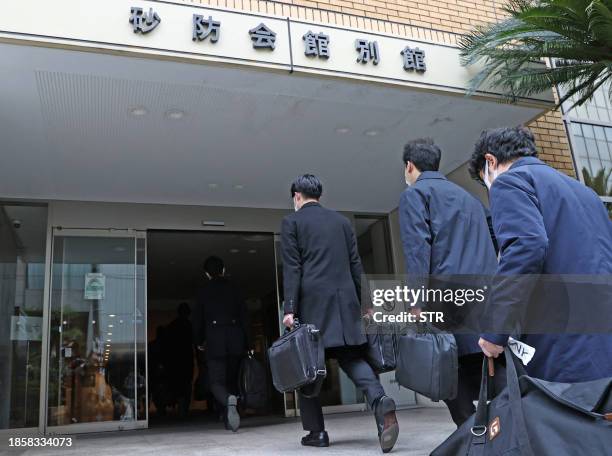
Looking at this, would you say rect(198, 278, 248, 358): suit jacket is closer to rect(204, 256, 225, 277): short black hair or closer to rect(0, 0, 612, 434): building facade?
rect(204, 256, 225, 277): short black hair

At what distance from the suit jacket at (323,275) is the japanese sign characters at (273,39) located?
1.62 m

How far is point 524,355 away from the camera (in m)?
2.05

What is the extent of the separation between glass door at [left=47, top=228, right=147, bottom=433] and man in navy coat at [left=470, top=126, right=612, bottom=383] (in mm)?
6519

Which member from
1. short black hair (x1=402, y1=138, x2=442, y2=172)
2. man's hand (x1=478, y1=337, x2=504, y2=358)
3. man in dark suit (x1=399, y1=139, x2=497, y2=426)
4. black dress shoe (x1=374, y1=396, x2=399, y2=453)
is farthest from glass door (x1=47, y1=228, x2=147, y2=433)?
man's hand (x1=478, y1=337, x2=504, y2=358)

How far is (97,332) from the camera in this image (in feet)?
25.5

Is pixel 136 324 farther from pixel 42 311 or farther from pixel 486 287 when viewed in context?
pixel 486 287

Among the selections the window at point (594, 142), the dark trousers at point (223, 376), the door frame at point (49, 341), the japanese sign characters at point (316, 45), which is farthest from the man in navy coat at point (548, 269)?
the door frame at point (49, 341)

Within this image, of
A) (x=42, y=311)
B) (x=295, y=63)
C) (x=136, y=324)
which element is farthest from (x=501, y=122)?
(x=42, y=311)

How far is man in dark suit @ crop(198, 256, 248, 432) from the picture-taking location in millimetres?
6031

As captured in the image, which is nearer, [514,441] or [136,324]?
[514,441]

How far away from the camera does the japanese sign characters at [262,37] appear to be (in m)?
4.85

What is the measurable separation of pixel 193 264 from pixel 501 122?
7114 millimetres

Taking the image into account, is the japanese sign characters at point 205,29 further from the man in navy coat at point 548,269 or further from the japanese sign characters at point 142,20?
the man in navy coat at point 548,269

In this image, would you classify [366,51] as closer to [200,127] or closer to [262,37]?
Result: [262,37]
